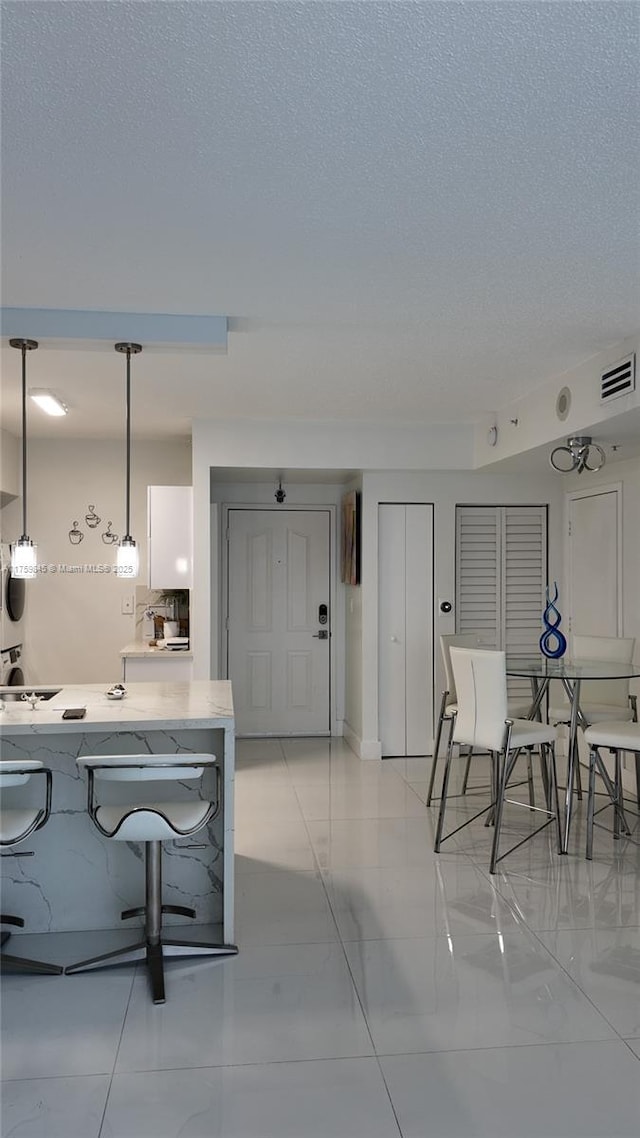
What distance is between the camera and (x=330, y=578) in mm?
7383

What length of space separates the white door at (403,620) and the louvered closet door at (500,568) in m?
0.31

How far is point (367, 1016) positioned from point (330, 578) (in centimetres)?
480

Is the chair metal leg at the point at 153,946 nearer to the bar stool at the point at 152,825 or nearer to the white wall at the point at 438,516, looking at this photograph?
the bar stool at the point at 152,825

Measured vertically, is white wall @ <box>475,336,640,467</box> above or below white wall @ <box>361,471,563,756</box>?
above

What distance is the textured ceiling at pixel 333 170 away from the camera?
173cm

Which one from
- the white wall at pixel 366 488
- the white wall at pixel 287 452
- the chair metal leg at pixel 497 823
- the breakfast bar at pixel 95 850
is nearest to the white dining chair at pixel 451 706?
the chair metal leg at pixel 497 823

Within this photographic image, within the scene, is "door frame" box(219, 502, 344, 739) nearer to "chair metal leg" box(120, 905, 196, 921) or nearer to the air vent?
the air vent

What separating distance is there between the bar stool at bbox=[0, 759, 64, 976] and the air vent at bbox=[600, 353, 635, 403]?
9.58 ft

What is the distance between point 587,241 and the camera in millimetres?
2787

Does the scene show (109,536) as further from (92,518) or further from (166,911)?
(166,911)

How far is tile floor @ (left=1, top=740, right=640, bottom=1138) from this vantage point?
228 centimetres

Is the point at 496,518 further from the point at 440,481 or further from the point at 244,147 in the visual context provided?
the point at 244,147

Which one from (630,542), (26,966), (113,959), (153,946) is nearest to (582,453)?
(630,542)

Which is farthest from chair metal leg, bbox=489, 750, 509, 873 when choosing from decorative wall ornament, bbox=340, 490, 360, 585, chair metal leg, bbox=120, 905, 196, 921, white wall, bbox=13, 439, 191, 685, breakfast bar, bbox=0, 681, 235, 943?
white wall, bbox=13, 439, 191, 685
